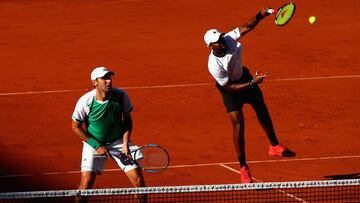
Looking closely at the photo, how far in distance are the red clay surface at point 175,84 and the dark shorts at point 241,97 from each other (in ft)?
3.92

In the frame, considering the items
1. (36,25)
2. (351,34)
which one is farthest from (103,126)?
(36,25)

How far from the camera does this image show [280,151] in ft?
48.1

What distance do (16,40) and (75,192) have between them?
13.9 meters

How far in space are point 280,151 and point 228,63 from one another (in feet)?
5.62

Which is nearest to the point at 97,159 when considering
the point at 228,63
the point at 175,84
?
the point at 228,63

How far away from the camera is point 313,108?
1844cm

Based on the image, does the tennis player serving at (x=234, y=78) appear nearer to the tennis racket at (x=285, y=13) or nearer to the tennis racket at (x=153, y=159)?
the tennis racket at (x=285, y=13)

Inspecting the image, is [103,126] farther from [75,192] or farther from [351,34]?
[351,34]

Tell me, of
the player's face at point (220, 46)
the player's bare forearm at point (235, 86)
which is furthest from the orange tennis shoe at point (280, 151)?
the player's face at point (220, 46)

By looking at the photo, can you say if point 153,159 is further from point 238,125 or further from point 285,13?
point 285,13

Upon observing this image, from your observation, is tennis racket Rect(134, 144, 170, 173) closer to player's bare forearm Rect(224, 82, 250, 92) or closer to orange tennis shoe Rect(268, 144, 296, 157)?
player's bare forearm Rect(224, 82, 250, 92)

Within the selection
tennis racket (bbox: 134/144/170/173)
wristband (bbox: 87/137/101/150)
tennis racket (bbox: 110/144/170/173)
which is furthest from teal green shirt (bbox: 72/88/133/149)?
tennis racket (bbox: 134/144/170/173)

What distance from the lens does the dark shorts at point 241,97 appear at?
46.1 feet

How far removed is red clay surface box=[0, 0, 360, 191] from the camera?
15422mm
